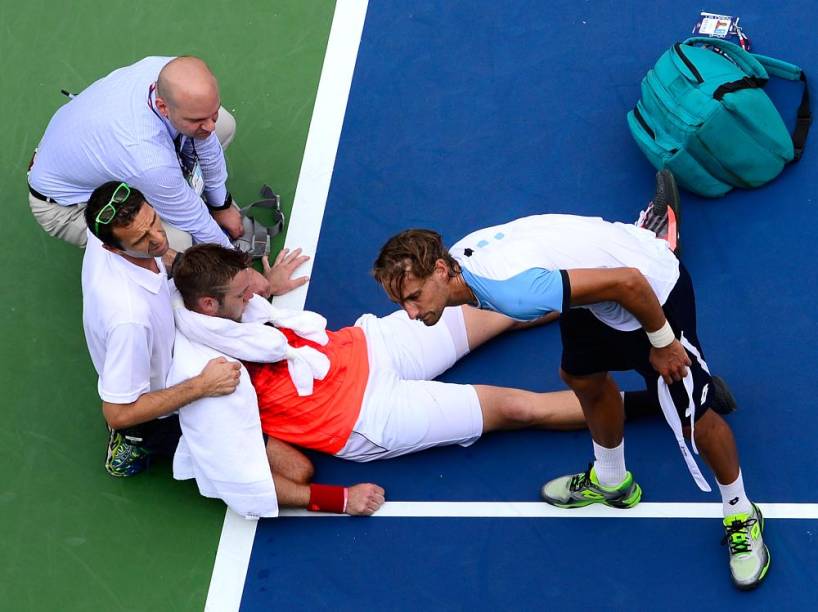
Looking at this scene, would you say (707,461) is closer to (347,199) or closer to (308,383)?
(308,383)

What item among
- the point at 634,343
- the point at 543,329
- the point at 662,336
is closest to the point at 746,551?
the point at 634,343

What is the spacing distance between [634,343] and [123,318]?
6.80ft

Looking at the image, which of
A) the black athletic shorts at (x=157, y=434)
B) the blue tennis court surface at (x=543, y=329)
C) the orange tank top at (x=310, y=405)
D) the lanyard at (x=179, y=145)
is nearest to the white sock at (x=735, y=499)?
the blue tennis court surface at (x=543, y=329)

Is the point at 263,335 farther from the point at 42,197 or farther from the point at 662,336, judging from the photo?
the point at 662,336

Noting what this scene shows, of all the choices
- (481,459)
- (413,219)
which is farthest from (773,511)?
(413,219)

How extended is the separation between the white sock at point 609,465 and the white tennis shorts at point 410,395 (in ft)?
1.91

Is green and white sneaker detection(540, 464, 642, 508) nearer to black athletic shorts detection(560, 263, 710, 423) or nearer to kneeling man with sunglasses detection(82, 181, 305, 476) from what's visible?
black athletic shorts detection(560, 263, 710, 423)

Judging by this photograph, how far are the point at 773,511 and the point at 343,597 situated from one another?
1.96m

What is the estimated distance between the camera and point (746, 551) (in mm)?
4645

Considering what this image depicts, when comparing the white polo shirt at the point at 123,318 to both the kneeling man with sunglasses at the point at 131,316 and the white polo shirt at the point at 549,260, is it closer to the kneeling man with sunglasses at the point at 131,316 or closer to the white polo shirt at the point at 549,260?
the kneeling man with sunglasses at the point at 131,316

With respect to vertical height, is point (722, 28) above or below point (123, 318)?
above

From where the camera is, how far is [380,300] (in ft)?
18.6

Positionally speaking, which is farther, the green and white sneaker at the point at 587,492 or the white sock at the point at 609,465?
the green and white sneaker at the point at 587,492

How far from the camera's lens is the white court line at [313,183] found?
495 centimetres
